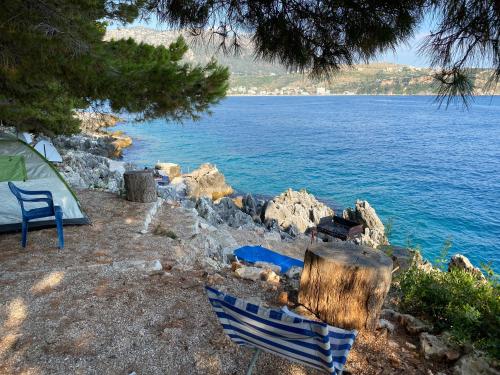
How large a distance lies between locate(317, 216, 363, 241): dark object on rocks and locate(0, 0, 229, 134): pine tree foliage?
225 inches

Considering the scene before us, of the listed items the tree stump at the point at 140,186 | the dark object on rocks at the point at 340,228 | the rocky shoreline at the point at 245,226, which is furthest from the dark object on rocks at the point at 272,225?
the tree stump at the point at 140,186

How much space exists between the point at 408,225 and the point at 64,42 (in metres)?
20.5

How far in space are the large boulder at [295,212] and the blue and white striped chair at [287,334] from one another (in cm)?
1414

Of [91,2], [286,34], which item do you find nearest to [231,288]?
[286,34]

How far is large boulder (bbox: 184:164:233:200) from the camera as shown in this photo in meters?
20.7

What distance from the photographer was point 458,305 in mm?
3824

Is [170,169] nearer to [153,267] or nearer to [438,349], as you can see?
[153,267]

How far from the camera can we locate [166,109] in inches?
251

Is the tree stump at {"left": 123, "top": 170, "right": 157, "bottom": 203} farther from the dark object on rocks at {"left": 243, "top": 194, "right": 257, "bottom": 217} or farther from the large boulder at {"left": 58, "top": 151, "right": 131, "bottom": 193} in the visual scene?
the dark object on rocks at {"left": 243, "top": 194, "right": 257, "bottom": 217}

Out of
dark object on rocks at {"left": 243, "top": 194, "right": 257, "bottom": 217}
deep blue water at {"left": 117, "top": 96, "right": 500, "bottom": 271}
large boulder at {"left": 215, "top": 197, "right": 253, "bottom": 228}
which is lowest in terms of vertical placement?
deep blue water at {"left": 117, "top": 96, "right": 500, "bottom": 271}

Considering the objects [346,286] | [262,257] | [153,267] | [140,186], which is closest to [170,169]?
[140,186]

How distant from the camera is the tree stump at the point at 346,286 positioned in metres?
3.54

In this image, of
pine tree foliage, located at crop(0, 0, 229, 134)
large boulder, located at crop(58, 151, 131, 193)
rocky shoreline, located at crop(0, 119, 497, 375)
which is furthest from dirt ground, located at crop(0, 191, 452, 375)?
large boulder, located at crop(58, 151, 131, 193)

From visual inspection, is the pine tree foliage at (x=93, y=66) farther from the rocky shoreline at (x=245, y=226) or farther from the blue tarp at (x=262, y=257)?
the blue tarp at (x=262, y=257)
